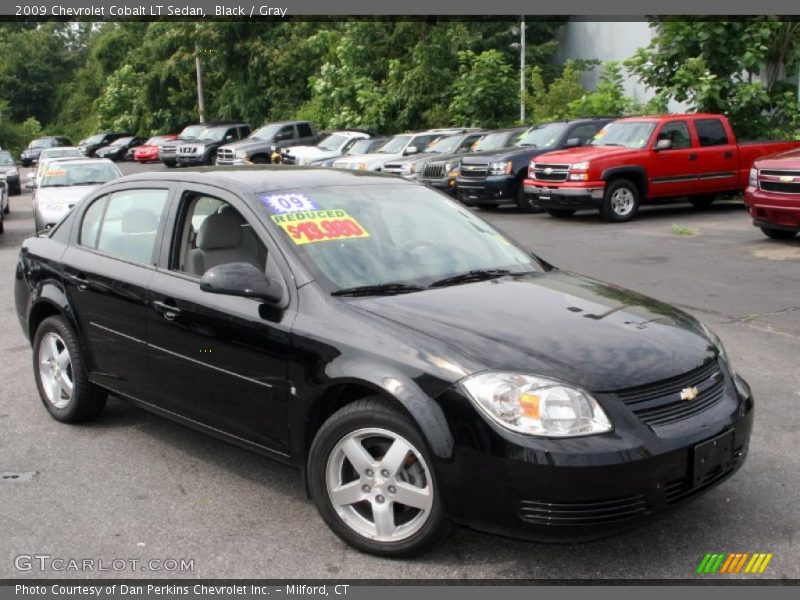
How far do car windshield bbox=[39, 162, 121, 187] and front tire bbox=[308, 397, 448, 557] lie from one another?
46.6ft

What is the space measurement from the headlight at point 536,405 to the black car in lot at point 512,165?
14743mm

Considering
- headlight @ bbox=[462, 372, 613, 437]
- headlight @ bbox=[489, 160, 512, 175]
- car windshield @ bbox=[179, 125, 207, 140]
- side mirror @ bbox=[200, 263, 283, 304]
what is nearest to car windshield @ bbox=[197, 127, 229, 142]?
car windshield @ bbox=[179, 125, 207, 140]

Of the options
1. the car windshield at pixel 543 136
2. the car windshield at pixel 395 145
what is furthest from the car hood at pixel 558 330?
the car windshield at pixel 395 145

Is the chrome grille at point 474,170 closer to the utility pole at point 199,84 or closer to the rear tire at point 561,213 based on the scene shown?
the rear tire at point 561,213

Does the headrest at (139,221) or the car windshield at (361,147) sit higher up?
the headrest at (139,221)

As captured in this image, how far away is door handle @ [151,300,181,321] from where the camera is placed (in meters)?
4.60

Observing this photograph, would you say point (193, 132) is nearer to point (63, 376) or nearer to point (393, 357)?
point (63, 376)

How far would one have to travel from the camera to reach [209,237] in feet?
15.7

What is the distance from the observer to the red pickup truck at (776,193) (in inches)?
473

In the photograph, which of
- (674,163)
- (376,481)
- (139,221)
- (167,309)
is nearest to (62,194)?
(674,163)

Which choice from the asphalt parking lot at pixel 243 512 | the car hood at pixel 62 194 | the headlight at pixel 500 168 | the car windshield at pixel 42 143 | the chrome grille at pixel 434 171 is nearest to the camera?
the asphalt parking lot at pixel 243 512
